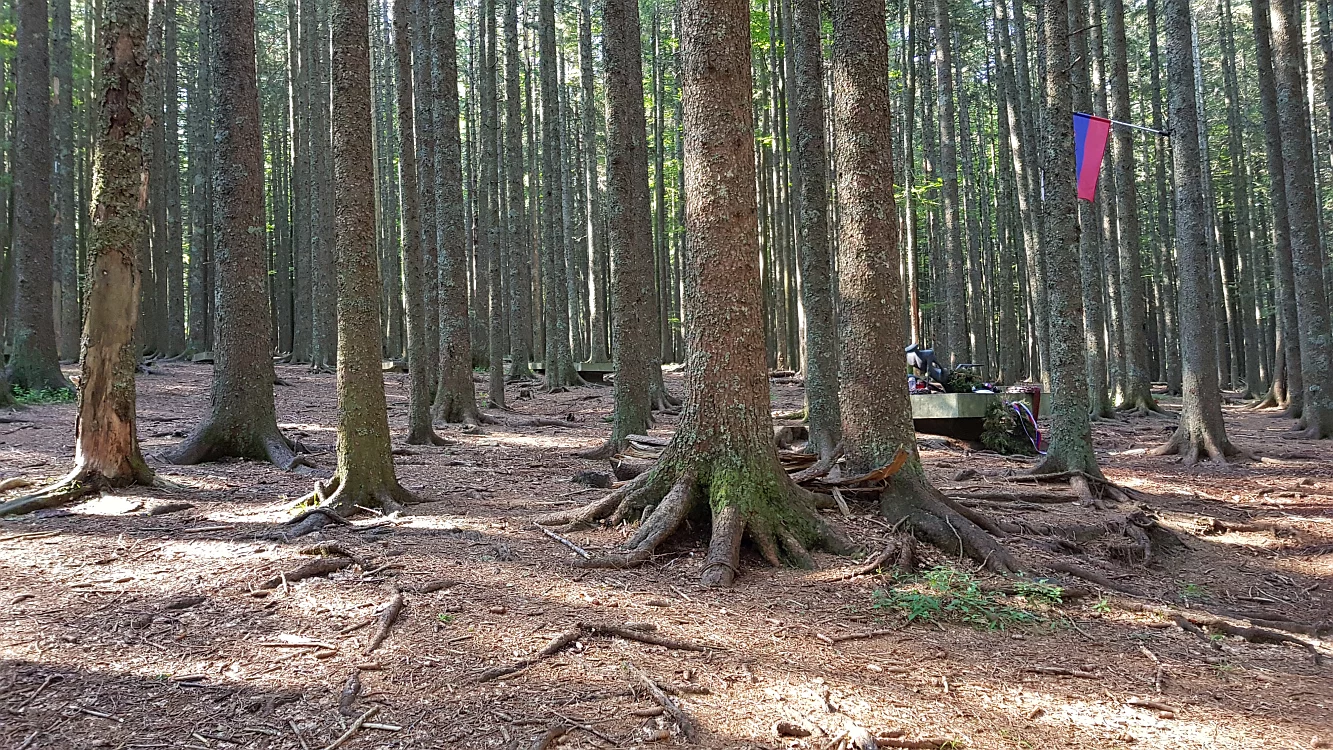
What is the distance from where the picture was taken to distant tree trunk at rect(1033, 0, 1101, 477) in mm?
7844

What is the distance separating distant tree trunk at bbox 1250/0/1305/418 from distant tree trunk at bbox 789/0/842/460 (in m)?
9.37

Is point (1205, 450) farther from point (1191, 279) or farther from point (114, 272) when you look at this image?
point (114, 272)

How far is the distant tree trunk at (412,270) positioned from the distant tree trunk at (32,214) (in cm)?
614

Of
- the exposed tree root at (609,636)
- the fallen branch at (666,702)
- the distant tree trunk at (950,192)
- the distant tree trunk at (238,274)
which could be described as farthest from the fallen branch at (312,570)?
the distant tree trunk at (950,192)

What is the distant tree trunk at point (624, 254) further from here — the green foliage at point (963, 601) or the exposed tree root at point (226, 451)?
the green foliage at point (963, 601)

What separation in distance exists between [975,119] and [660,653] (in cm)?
4147

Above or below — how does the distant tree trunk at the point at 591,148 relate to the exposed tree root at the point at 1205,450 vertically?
above

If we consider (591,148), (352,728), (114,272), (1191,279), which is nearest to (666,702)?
(352,728)

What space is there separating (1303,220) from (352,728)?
558 inches

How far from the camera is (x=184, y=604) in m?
3.84

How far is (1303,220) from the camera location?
1134cm

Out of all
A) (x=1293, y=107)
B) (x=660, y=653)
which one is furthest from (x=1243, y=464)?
(x=660, y=653)

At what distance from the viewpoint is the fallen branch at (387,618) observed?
3.47 meters

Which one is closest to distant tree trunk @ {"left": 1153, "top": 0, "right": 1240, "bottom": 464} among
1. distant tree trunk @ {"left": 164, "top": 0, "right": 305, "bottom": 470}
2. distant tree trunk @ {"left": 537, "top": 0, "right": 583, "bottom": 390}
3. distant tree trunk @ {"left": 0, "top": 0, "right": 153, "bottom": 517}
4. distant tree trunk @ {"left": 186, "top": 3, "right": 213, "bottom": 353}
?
distant tree trunk @ {"left": 164, "top": 0, "right": 305, "bottom": 470}
